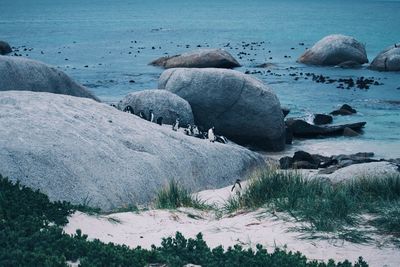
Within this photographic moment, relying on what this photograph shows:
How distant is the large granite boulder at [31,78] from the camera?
16.1 m

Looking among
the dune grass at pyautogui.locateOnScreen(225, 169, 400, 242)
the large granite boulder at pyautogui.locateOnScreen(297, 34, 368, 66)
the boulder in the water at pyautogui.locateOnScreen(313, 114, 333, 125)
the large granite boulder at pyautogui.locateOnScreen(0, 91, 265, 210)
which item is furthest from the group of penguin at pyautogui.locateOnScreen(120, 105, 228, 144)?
the large granite boulder at pyautogui.locateOnScreen(297, 34, 368, 66)

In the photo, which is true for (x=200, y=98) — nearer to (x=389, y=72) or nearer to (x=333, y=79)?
(x=333, y=79)

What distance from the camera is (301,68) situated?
36.2 meters

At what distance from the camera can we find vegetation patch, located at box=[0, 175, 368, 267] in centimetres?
602

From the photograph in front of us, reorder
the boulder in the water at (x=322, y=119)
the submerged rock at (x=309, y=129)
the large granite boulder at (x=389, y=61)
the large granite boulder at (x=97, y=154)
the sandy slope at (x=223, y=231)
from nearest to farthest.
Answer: the sandy slope at (x=223, y=231) → the large granite boulder at (x=97, y=154) → the submerged rock at (x=309, y=129) → the boulder in the water at (x=322, y=119) → the large granite boulder at (x=389, y=61)

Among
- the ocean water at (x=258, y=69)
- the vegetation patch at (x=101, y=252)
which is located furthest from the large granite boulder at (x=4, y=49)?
the vegetation patch at (x=101, y=252)

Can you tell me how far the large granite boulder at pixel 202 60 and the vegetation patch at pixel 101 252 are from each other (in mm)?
26188

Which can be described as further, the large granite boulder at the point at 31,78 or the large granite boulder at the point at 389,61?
the large granite boulder at the point at 389,61

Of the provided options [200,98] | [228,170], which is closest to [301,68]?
[200,98]

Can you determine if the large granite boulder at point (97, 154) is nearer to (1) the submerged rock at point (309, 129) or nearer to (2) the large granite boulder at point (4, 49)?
(1) the submerged rock at point (309, 129)

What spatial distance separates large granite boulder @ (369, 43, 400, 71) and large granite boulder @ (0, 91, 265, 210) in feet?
75.5

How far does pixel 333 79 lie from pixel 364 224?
24.3m

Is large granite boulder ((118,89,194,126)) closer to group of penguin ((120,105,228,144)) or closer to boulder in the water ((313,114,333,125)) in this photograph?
group of penguin ((120,105,228,144))

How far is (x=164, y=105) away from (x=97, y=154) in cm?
697
